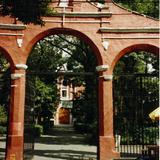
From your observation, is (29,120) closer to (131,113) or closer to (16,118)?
(16,118)

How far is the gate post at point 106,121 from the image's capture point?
1825 cm

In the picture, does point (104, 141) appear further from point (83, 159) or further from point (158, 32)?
point (158, 32)

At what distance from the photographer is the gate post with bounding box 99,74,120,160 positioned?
18250mm

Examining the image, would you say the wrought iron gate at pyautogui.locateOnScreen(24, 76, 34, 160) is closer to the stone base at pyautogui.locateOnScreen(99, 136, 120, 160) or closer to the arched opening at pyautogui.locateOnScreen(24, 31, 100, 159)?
the arched opening at pyautogui.locateOnScreen(24, 31, 100, 159)

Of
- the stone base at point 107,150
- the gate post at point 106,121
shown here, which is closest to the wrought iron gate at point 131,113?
the gate post at point 106,121

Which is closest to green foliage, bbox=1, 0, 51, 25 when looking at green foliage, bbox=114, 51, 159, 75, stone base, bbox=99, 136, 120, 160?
stone base, bbox=99, 136, 120, 160

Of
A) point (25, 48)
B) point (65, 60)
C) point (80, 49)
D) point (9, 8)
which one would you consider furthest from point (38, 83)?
point (9, 8)

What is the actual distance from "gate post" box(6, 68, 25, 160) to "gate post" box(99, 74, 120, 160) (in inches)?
138

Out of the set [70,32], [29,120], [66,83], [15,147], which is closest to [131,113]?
[70,32]

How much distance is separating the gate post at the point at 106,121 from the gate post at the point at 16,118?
351 centimetres

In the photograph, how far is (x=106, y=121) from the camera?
1864 cm

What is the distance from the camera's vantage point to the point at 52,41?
3475cm

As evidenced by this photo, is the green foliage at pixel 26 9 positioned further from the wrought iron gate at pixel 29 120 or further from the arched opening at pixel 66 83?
the arched opening at pixel 66 83

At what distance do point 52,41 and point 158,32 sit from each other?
54.2 ft
